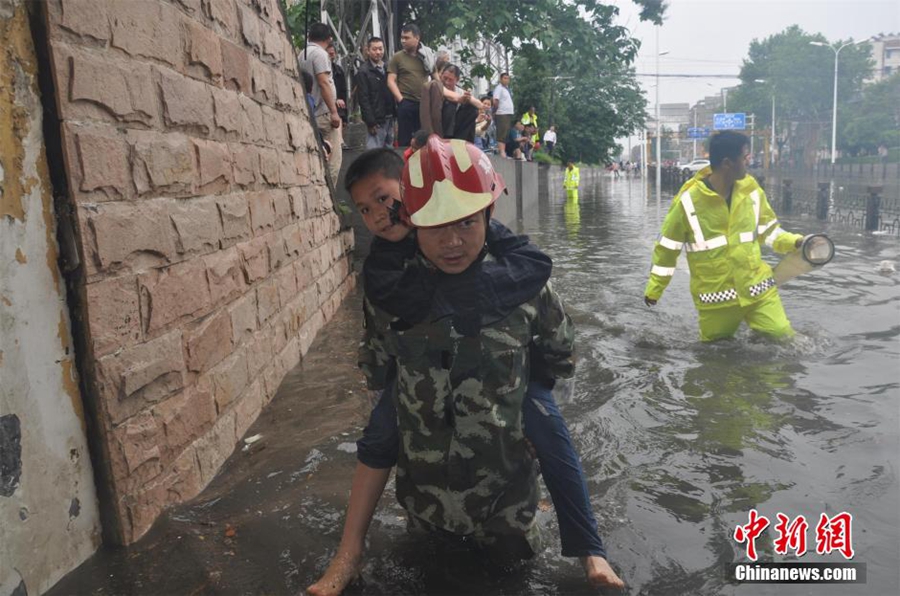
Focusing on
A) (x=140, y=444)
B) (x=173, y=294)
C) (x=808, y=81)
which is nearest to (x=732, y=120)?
(x=808, y=81)

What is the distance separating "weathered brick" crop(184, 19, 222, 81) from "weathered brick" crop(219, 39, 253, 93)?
0.11 meters

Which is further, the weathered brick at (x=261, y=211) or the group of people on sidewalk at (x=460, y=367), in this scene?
the weathered brick at (x=261, y=211)

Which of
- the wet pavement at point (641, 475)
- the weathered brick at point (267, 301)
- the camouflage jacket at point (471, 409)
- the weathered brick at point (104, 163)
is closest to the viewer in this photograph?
the camouflage jacket at point (471, 409)

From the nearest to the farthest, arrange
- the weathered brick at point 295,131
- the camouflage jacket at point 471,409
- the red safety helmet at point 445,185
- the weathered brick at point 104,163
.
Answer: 1. the red safety helmet at point 445,185
2. the camouflage jacket at point 471,409
3. the weathered brick at point 104,163
4. the weathered brick at point 295,131

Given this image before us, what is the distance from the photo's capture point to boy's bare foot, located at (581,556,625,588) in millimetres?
2545

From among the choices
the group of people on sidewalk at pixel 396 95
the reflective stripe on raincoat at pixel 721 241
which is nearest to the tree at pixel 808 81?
the group of people on sidewalk at pixel 396 95

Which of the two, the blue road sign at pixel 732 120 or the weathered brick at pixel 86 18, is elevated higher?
the blue road sign at pixel 732 120

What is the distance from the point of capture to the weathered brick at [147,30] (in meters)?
2.92

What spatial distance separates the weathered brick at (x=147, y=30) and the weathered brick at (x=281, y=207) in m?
1.75

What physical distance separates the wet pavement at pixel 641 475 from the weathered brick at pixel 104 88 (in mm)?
1648

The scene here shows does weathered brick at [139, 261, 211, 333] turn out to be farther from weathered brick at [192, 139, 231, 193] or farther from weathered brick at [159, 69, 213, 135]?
weathered brick at [159, 69, 213, 135]

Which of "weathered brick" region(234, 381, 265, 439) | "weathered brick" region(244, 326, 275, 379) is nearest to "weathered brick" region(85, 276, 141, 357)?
"weathered brick" region(234, 381, 265, 439)

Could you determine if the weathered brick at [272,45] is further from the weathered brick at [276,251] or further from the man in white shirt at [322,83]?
the man in white shirt at [322,83]

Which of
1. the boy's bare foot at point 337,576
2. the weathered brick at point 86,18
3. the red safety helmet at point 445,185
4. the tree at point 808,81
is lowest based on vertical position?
the boy's bare foot at point 337,576
